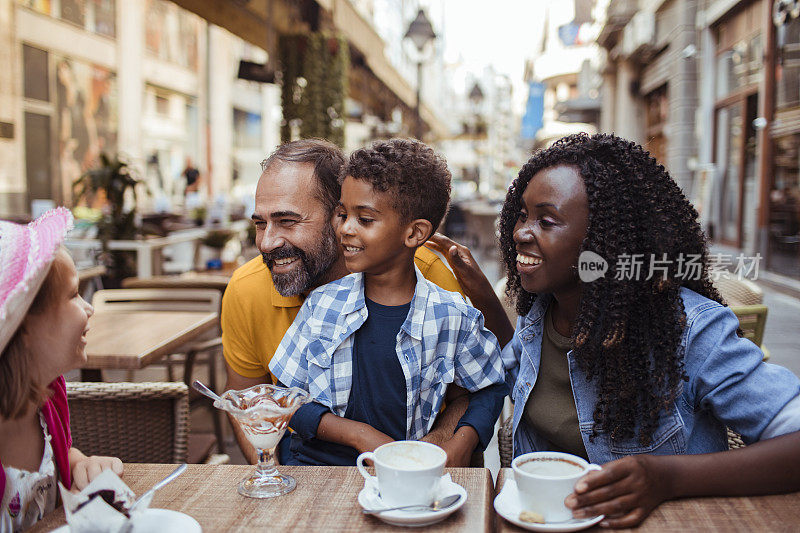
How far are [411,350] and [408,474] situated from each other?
28.0 inches

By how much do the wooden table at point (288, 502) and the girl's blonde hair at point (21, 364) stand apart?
269 millimetres

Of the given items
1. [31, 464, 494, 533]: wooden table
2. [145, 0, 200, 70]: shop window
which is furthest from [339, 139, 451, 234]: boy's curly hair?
[145, 0, 200, 70]: shop window

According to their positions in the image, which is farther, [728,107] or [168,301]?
[728,107]

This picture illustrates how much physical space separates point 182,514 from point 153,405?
3.99 ft

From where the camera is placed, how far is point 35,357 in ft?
4.51

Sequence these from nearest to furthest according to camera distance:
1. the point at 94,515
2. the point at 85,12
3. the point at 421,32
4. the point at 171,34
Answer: the point at 94,515, the point at 421,32, the point at 85,12, the point at 171,34

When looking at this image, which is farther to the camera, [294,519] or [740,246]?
[740,246]

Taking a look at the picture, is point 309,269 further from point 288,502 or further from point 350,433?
point 288,502

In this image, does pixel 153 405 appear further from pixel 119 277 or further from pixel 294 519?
pixel 119 277

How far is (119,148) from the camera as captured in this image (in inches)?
666

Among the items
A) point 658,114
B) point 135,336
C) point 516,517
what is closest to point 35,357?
point 516,517

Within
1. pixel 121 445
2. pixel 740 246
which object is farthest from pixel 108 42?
pixel 121 445

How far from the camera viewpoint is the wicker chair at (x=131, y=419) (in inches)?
93.2

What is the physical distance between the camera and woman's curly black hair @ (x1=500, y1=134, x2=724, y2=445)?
1677 millimetres
